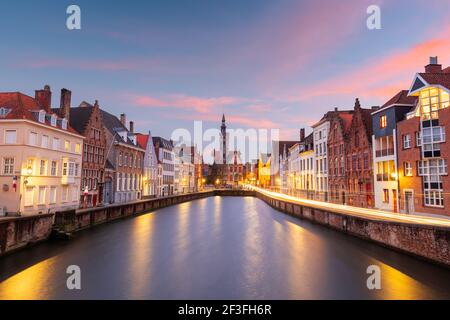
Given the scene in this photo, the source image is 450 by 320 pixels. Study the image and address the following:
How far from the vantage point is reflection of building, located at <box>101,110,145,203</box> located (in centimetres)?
4372

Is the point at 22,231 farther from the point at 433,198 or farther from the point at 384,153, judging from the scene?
the point at 384,153

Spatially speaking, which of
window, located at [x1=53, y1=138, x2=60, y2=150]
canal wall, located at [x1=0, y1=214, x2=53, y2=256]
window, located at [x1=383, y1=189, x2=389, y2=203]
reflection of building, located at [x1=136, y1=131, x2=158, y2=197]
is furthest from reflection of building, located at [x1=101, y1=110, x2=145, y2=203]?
window, located at [x1=383, y1=189, x2=389, y2=203]

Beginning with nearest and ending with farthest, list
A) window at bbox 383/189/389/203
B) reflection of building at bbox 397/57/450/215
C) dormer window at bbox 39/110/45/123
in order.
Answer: reflection of building at bbox 397/57/450/215, dormer window at bbox 39/110/45/123, window at bbox 383/189/389/203

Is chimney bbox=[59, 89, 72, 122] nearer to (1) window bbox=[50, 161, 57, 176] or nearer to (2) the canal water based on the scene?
(1) window bbox=[50, 161, 57, 176]

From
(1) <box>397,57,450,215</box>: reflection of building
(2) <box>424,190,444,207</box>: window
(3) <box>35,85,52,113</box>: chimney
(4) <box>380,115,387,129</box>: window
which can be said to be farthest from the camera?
(4) <box>380,115,387,129</box>: window

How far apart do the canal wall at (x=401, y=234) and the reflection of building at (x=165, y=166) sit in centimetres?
4477

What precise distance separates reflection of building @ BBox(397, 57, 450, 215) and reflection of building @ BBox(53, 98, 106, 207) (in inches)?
1466

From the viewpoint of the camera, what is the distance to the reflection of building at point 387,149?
99.1ft

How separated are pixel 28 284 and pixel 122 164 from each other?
112ft

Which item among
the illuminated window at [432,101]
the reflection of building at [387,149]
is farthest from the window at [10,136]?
the illuminated window at [432,101]

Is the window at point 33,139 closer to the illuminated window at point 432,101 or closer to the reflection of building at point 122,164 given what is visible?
the reflection of building at point 122,164

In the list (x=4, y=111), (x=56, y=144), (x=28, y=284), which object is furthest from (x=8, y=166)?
(x=28, y=284)

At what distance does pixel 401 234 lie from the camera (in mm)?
18078
